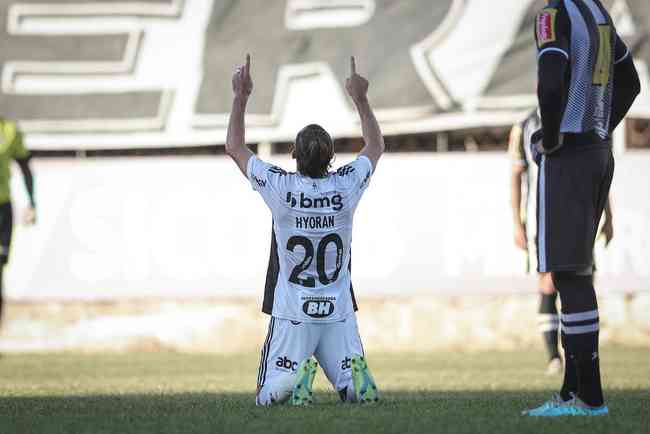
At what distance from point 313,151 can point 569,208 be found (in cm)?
137

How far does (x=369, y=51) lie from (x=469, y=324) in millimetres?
3324

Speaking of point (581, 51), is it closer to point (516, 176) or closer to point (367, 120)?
point (367, 120)

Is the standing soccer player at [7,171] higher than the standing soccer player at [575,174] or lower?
higher

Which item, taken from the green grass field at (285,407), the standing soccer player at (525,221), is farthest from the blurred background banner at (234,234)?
the standing soccer player at (525,221)

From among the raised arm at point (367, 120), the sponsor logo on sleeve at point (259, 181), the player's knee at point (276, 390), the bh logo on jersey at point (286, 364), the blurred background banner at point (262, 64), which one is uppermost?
the blurred background banner at point (262, 64)

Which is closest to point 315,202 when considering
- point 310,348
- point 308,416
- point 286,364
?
point 310,348

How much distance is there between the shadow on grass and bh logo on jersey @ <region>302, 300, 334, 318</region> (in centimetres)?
47

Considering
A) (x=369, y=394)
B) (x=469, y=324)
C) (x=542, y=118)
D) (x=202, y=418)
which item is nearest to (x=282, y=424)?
(x=202, y=418)

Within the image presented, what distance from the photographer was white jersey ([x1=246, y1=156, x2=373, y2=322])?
7.07 m

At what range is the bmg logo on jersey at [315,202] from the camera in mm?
7051

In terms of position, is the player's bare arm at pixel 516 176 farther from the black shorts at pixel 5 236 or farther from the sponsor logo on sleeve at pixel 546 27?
the black shorts at pixel 5 236

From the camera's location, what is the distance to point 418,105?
1591cm

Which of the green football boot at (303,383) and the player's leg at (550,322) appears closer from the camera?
the green football boot at (303,383)

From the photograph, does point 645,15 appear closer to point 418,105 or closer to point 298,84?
point 418,105
